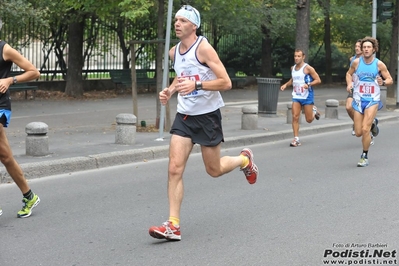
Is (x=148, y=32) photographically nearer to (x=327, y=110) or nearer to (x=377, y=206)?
(x=327, y=110)

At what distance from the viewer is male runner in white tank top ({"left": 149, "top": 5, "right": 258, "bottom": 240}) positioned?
6383 mm

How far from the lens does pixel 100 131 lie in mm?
14711

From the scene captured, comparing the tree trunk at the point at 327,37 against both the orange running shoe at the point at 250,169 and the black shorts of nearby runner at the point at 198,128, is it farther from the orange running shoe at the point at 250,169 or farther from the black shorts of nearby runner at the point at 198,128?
the black shorts of nearby runner at the point at 198,128

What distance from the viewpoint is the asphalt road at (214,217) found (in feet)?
19.6

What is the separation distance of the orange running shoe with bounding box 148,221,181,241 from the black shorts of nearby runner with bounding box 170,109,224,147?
0.79 m

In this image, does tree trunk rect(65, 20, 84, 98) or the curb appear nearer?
the curb

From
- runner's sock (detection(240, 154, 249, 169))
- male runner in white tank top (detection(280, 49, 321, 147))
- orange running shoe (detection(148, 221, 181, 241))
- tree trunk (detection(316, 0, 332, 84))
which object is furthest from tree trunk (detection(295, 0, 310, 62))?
orange running shoe (detection(148, 221, 181, 241))

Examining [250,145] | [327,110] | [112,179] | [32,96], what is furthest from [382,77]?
[32,96]

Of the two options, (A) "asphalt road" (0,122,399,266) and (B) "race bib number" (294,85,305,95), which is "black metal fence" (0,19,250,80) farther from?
(A) "asphalt road" (0,122,399,266)

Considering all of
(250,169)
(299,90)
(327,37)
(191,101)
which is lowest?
(250,169)

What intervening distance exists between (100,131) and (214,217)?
24.9ft

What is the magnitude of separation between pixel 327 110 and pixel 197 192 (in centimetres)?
1061

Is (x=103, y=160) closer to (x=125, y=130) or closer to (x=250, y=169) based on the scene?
(x=125, y=130)

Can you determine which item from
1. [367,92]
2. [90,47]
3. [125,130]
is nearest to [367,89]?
[367,92]
